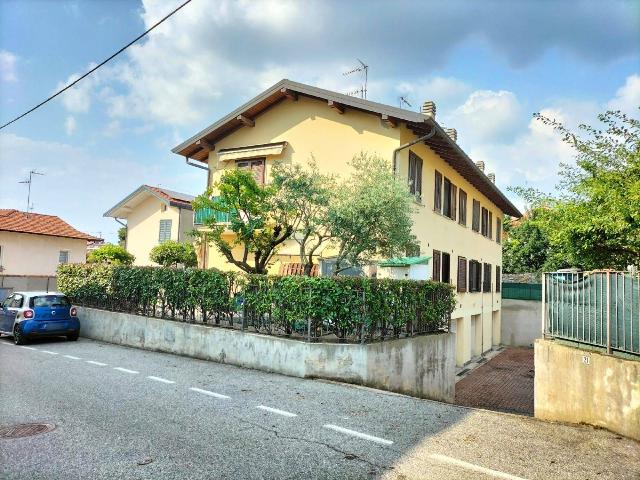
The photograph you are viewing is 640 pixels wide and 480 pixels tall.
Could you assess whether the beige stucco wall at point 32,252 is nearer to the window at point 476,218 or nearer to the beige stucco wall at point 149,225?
the beige stucco wall at point 149,225

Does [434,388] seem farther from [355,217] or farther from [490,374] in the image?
[490,374]

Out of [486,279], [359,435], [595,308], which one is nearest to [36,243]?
[486,279]

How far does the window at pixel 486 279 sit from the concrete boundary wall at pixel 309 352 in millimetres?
11969

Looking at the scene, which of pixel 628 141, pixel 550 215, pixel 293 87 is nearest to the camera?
pixel 628 141

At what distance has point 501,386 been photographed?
54.4 ft

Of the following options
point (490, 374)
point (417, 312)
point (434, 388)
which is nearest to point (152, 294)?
point (417, 312)

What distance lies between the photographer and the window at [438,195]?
650 inches

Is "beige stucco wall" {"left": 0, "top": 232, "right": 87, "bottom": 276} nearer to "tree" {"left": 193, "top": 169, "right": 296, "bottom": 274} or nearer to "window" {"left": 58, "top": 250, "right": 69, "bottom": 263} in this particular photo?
"window" {"left": 58, "top": 250, "right": 69, "bottom": 263}

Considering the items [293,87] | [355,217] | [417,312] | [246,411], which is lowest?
[246,411]

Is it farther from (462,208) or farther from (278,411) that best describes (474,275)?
(278,411)

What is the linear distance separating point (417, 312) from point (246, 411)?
5.69 m

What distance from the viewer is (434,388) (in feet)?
37.7

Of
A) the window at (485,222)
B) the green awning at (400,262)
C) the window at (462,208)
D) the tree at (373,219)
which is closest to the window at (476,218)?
the window at (485,222)

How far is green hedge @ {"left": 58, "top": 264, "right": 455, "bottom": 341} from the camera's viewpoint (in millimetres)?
9195
